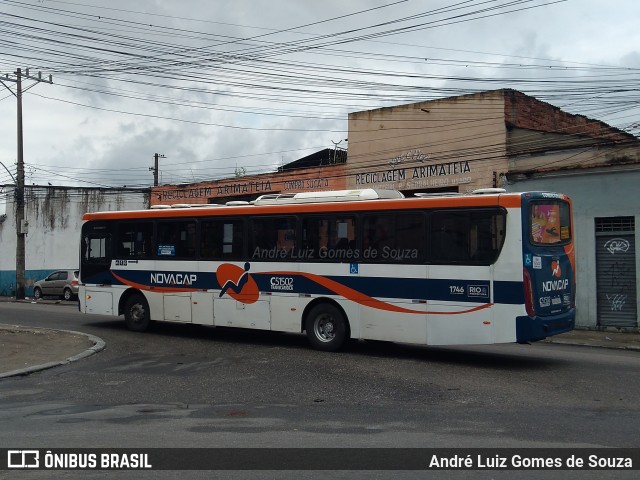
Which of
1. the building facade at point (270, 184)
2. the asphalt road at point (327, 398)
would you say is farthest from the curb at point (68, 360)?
the building facade at point (270, 184)

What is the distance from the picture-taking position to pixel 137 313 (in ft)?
54.4

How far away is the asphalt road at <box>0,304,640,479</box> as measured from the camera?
23.4 ft

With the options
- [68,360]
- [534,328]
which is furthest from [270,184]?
[534,328]

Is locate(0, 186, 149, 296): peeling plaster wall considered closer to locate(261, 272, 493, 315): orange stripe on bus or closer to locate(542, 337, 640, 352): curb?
locate(261, 272, 493, 315): orange stripe on bus

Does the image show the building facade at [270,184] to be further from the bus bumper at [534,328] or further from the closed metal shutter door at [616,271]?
the bus bumper at [534,328]

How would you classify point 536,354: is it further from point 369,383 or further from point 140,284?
point 140,284

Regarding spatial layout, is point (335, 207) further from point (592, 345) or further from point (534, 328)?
point (592, 345)

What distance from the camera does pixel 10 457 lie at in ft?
20.9

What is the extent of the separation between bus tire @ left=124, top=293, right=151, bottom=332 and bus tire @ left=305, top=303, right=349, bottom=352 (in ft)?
15.9

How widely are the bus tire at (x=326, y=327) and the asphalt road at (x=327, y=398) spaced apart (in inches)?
8.9

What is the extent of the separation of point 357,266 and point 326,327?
149 centimetres

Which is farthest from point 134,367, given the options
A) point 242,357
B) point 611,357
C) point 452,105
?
point 452,105

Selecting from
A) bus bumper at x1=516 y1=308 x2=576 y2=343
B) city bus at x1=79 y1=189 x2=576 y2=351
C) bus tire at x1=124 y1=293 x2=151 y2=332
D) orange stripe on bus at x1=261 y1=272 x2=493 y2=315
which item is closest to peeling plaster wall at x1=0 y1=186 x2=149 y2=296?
bus tire at x1=124 y1=293 x2=151 y2=332

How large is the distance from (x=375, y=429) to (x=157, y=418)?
→ 105 inches
